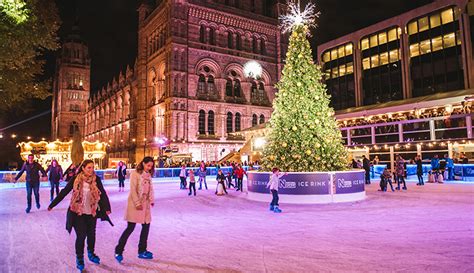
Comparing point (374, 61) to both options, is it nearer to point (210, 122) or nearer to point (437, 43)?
point (437, 43)

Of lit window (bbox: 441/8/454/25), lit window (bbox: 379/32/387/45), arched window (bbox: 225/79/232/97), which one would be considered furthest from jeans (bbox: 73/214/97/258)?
arched window (bbox: 225/79/232/97)

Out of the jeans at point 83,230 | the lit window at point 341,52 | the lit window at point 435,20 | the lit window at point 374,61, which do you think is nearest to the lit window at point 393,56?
the lit window at point 374,61

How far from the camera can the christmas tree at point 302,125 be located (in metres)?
13.4

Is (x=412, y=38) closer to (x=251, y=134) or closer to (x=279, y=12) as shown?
(x=251, y=134)

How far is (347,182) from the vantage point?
43.4 feet

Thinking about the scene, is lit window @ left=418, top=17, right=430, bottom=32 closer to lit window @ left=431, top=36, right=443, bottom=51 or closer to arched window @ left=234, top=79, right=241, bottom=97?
lit window @ left=431, top=36, right=443, bottom=51

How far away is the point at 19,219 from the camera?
9.74m

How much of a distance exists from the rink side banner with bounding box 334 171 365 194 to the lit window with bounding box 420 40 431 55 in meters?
25.4

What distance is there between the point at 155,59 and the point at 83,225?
157ft

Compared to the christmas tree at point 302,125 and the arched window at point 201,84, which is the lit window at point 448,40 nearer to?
the christmas tree at point 302,125

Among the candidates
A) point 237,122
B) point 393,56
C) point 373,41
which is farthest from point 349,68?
point 237,122

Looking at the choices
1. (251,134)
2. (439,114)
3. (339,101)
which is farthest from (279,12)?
(439,114)

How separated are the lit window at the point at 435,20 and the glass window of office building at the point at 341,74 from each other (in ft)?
30.6

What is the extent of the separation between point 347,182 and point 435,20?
27435 millimetres
